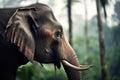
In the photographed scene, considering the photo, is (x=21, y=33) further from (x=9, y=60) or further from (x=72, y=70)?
(x=72, y=70)

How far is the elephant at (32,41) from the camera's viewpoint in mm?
4656

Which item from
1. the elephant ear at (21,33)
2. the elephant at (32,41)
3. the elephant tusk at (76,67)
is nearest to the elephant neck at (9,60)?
the elephant at (32,41)

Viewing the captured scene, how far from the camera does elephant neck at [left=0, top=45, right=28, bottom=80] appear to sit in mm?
4727

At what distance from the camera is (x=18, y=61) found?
15.9ft

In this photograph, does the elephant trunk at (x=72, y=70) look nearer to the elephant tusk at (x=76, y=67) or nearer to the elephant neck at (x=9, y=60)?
the elephant tusk at (x=76, y=67)

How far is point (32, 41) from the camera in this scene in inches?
190

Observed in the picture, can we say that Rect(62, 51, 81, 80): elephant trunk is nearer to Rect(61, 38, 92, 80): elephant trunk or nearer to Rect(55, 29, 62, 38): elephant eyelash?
Rect(61, 38, 92, 80): elephant trunk

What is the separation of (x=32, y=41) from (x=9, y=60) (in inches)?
14.1

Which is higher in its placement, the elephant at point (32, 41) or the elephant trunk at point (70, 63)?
the elephant at point (32, 41)

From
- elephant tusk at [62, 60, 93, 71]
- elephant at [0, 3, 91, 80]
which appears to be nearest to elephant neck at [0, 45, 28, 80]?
elephant at [0, 3, 91, 80]

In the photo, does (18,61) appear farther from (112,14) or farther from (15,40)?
(112,14)

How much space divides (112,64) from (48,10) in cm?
3207

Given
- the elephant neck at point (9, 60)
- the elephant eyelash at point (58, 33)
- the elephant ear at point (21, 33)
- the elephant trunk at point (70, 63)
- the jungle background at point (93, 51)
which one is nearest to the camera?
the elephant ear at point (21, 33)

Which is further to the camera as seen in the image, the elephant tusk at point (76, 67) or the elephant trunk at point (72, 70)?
the elephant trunk at point (72, 70)
